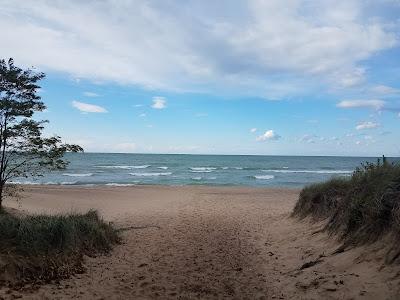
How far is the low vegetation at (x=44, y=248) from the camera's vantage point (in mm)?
6414

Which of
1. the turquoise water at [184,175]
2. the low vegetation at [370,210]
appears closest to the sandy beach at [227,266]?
the low vegetation at [370,210]

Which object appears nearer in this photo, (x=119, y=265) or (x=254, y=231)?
(x=119, y=265)

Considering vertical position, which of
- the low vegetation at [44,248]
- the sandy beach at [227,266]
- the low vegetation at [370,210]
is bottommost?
the sandy beach at [227,266]

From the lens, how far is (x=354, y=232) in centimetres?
756

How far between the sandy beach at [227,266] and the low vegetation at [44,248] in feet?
1.01

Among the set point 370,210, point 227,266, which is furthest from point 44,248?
point 370,210

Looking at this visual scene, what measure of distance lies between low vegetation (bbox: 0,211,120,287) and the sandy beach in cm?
31

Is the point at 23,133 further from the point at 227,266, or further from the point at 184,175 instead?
the point at 184,175

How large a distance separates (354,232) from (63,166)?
8911 millimetres

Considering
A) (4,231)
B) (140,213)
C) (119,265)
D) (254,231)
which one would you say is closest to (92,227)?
(119,265)

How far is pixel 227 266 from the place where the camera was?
8.30 m

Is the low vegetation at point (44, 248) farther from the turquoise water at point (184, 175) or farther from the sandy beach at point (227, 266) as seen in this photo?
the turquoise water at point (184, 175)

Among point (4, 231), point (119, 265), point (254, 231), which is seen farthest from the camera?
point (254, 231)

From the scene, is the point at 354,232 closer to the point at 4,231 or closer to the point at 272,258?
the point at 272,258
